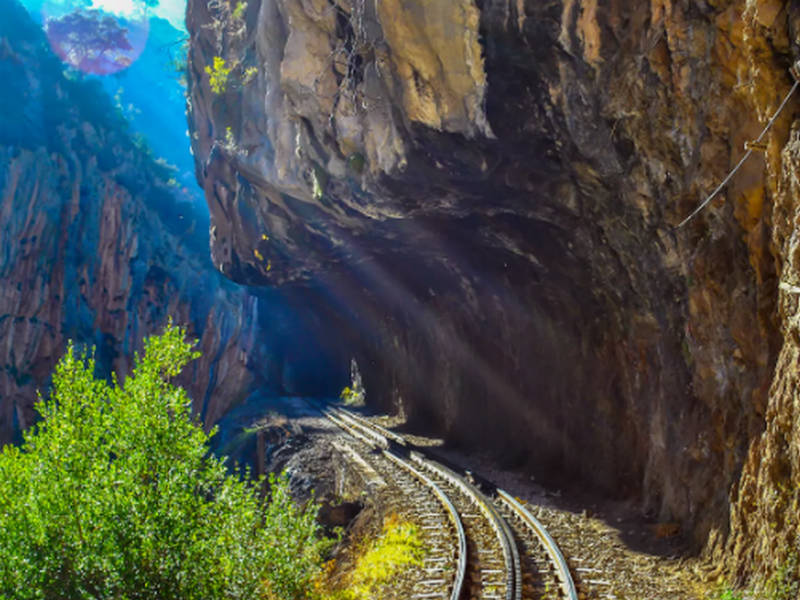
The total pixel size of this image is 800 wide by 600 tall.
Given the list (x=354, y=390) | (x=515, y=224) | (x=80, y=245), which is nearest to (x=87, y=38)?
(x=80, y=245)

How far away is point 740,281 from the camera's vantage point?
28.3 ft

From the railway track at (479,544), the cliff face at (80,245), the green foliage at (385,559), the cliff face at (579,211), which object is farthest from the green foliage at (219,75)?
the green foliage at (385,559)

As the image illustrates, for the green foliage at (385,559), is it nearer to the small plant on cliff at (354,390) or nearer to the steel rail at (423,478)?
the steel rail at (423,478)

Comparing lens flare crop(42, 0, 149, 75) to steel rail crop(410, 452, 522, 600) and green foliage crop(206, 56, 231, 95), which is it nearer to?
green foliage crop(206, 56, 231, 95)

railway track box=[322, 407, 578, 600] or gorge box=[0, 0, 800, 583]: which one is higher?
gorge box=[0, 0, 800, 583]

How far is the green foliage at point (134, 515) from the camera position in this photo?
8.00 m

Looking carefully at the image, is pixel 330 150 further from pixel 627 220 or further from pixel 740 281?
pixel 740 281

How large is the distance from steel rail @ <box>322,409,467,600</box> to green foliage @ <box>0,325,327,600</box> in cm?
205

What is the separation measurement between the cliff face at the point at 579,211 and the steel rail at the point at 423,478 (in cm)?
312

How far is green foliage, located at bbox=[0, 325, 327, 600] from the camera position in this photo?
26.2 ft

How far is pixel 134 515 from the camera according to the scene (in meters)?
8.09

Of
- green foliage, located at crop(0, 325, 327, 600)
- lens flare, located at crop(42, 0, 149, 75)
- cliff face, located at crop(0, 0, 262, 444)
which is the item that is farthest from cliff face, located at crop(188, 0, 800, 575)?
lens flare, located at crop(42, 0, 149, 75)

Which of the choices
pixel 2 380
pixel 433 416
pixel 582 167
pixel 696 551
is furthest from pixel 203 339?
pixel 696 551

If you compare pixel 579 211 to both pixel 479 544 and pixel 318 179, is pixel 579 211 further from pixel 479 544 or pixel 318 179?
pixel 318 179
